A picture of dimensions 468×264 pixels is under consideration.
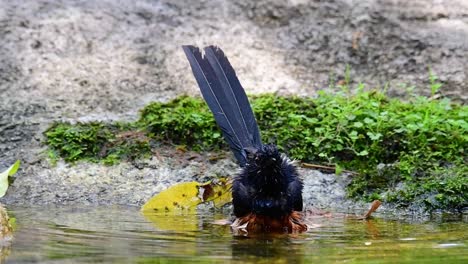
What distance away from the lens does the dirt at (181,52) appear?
6.95 meters

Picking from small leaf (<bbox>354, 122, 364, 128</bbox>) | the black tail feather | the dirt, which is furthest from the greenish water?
the dirt

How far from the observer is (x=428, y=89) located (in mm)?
7383

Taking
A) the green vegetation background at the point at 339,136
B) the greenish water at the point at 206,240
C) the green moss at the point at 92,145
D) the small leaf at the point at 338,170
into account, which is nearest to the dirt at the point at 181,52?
the green moss at the point at 92,145

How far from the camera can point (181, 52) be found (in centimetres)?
774

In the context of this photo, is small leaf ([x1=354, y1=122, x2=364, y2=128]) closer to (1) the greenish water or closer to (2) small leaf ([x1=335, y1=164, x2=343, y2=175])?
(2) small leaf ([x1=335, y1=164, x2=343, y2=175])

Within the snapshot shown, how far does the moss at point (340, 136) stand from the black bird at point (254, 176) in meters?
0.74

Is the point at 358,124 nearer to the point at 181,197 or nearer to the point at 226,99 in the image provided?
the point at 226,99

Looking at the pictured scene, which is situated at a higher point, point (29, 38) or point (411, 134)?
point (29, 38)

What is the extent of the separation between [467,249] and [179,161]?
9.88 ft

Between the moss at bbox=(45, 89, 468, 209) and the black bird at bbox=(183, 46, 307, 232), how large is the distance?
0.74 meters

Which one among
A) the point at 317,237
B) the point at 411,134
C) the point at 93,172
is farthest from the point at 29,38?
the point at 317,237

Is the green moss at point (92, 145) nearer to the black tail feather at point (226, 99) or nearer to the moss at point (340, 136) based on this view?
the moss at point (340, 136)

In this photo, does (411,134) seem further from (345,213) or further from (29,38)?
(29,38)

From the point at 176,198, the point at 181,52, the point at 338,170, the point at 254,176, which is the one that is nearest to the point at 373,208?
the point at 254,176
